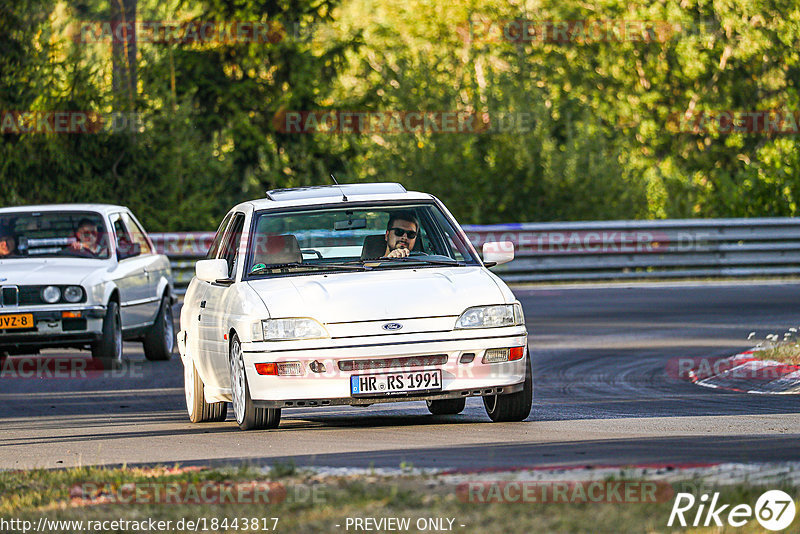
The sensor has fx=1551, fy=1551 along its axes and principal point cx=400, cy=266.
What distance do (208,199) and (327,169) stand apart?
29.9 ft

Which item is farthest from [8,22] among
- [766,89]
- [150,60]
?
[766,89]

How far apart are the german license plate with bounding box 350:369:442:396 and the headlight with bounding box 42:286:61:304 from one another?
633cm

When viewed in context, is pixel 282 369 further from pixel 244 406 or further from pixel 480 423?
pixel 480 423

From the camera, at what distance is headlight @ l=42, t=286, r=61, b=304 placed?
1501 cm

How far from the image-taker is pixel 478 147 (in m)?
32.6

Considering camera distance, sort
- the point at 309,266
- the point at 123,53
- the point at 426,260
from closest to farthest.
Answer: the point at 309,266, the point at 426,260, the point at 123,53

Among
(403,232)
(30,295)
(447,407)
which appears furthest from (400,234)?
(30,295)

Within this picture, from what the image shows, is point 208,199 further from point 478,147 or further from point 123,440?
point 123,440

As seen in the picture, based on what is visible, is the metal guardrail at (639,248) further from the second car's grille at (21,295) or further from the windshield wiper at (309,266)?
the windshield wiper at (309,266)

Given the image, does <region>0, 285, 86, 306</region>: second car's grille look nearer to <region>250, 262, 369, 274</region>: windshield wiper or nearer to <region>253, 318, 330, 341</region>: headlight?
<region>250, 262, 369, 274</region>: windshield wiper

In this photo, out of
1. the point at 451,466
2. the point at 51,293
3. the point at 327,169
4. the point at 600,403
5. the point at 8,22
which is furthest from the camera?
the point at 327,169

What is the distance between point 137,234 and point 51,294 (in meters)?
2.39

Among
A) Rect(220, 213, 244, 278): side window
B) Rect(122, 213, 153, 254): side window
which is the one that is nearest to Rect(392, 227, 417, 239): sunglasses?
Rect(220, 213, 244, 278): side window

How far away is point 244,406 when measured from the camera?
9.92 metres
